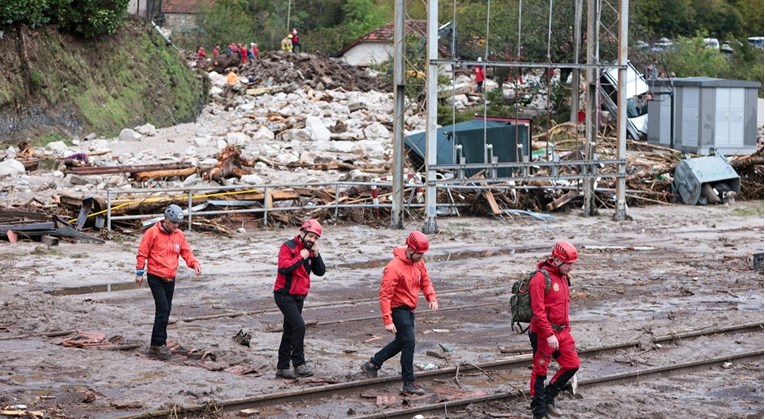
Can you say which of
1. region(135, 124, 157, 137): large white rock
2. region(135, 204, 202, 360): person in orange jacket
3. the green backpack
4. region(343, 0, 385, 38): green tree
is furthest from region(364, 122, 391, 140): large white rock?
region(343, 0, 385, 38): green tree

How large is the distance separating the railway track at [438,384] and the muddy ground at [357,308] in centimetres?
26

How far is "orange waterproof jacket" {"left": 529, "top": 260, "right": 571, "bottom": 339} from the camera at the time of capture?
11.2m

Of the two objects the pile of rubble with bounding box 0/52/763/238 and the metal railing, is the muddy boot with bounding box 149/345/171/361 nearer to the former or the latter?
the pile of rubble with bounding box 0/52/763/238

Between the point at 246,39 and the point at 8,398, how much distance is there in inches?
2734

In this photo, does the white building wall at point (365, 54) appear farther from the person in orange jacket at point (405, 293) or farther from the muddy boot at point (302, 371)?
the person in orange jacket at point (405, 293)

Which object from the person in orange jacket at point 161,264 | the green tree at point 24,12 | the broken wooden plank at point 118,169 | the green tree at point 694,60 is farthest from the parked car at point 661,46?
the person in orange jacket at point 161,264

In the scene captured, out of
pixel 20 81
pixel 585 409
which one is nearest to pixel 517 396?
pixel 585 409

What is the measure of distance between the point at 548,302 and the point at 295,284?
2935 millimetres

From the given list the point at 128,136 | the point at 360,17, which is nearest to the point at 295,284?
the point at 128,136

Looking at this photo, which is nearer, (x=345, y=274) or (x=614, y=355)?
(x=614, y=355)

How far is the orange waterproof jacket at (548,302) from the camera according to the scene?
11.2 m

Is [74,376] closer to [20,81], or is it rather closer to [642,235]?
[642,235]

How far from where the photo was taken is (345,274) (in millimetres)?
22562

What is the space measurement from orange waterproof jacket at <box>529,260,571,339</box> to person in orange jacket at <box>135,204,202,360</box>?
4696 mm
